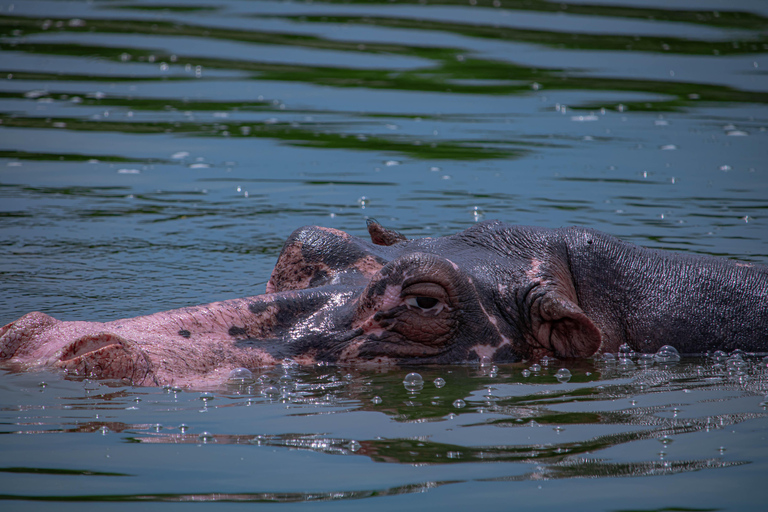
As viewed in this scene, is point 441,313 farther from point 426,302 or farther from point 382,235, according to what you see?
point 382,235

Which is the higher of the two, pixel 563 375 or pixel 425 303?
pixel 425 303

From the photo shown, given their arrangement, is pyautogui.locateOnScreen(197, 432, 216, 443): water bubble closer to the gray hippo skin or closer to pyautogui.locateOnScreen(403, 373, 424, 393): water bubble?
the gray hippo skin

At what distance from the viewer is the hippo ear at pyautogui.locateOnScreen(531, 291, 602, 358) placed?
675 centimetres

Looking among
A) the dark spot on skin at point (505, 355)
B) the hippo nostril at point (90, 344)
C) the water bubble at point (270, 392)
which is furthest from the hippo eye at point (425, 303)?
the hippo nostril at point (90, 344)

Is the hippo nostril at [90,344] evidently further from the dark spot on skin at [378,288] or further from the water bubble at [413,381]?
the water bubble at [413,381]

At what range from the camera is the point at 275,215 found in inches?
500

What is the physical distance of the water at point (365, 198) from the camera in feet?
16.9

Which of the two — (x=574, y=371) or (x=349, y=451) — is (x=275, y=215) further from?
(x=349, y=451)

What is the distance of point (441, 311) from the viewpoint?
22.2 feet

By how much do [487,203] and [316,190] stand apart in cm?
237

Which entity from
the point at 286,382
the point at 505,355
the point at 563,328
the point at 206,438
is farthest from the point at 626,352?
A: the point at 206,438

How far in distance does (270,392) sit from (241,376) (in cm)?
25

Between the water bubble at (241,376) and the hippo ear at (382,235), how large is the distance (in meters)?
A: 2.01

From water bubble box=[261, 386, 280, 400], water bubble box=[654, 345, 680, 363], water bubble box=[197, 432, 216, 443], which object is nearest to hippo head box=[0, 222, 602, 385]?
water bubble box=[261, 386, 280, 400]
